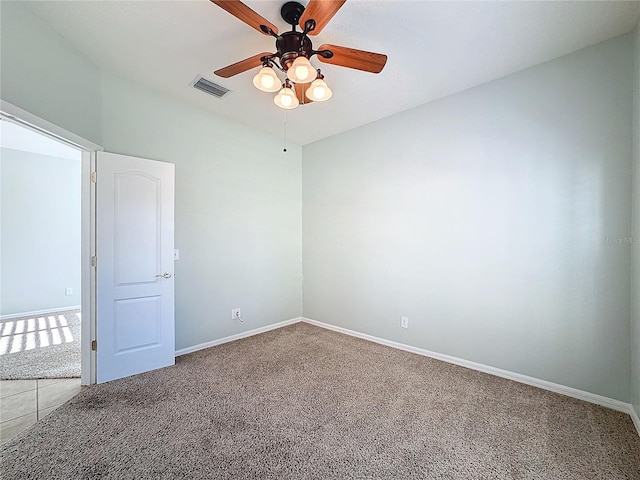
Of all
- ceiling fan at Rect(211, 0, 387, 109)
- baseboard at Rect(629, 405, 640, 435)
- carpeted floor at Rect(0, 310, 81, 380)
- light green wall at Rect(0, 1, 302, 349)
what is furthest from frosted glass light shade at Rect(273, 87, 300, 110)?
baseboard at Rect(629, 405, 640, 435)

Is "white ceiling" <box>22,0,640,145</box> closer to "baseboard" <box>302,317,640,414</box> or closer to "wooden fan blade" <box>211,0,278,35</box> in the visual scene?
"wooden fan blade" <box>211,0,278,35</box>

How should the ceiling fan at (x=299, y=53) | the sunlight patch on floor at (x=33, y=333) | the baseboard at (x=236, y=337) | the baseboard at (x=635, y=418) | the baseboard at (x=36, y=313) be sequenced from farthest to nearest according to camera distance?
the baseboard at (x=36, y=313)
the sunlight patch on floor at (x=33, y=333)
the baseboard at (x=236, y=337)
the baseboard at (x=635, y=418)
the ceiling fan at (x=299, y=53)

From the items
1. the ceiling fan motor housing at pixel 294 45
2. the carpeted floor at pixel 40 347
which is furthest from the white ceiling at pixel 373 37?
the carpeted floor at pixel 40 347

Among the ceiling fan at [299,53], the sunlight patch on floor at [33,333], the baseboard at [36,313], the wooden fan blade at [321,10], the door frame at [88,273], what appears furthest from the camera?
the baseboard at [36,313]

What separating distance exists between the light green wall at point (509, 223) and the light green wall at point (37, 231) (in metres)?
5.32

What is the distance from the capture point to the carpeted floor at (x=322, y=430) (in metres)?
1.60

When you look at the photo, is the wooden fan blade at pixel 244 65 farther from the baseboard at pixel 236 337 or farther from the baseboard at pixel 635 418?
the baseboard at pixel 635 418

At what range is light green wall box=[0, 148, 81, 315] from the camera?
4.63m

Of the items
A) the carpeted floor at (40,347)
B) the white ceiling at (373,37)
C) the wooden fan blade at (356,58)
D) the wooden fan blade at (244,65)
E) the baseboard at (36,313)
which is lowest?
the carpeted floor at (40,347)

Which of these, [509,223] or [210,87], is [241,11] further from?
[509,223]

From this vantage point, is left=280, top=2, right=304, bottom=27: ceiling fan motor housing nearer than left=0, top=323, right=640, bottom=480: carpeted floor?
No

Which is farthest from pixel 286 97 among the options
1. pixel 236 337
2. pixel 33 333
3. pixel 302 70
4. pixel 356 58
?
pixel 33 333

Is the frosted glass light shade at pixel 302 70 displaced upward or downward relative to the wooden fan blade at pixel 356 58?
downward

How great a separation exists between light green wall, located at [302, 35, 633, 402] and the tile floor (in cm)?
309
